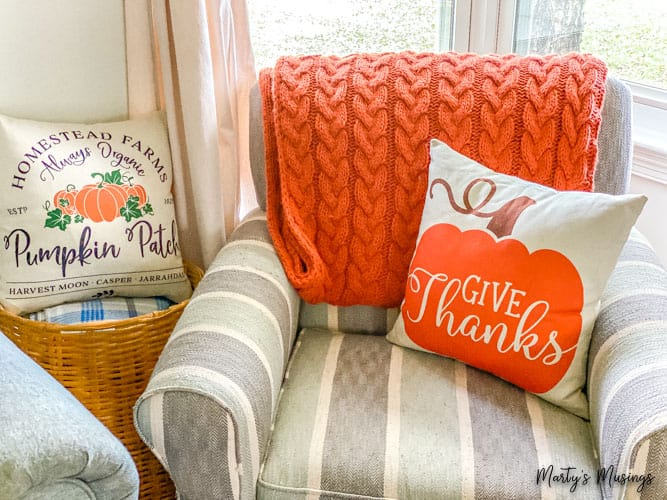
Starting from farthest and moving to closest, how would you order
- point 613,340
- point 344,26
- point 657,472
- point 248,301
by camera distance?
point 344,26, point 248,301, point 613,340, point 657,472

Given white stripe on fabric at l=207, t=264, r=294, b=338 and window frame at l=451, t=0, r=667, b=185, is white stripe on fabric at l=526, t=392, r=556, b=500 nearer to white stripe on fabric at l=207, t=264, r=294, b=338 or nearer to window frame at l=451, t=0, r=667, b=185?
white stripe on fabric at l=207, t=264, r=294, b=338

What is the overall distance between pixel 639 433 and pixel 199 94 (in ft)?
3.62

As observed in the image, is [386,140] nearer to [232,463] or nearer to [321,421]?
[321,421]

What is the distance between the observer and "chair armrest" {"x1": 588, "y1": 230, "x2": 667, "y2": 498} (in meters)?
1.03

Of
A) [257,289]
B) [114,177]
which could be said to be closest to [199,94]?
[114,177]

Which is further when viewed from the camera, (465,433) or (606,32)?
(606,32)

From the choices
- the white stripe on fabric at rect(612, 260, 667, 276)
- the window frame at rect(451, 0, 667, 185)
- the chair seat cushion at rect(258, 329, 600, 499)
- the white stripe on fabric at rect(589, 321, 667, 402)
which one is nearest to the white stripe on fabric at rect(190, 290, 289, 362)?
the chair seat cushion at rect(258, 329, 600, 499)

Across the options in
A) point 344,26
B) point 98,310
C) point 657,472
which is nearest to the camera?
point 657,472

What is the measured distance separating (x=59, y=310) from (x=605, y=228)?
110 centimetres

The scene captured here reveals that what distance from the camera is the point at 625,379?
1.15 meters

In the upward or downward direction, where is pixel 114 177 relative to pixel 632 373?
upward

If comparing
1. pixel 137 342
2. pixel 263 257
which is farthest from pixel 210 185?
pixel 137 342

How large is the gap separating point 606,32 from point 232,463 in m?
1.46

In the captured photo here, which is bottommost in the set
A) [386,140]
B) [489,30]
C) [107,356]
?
[107,356]
